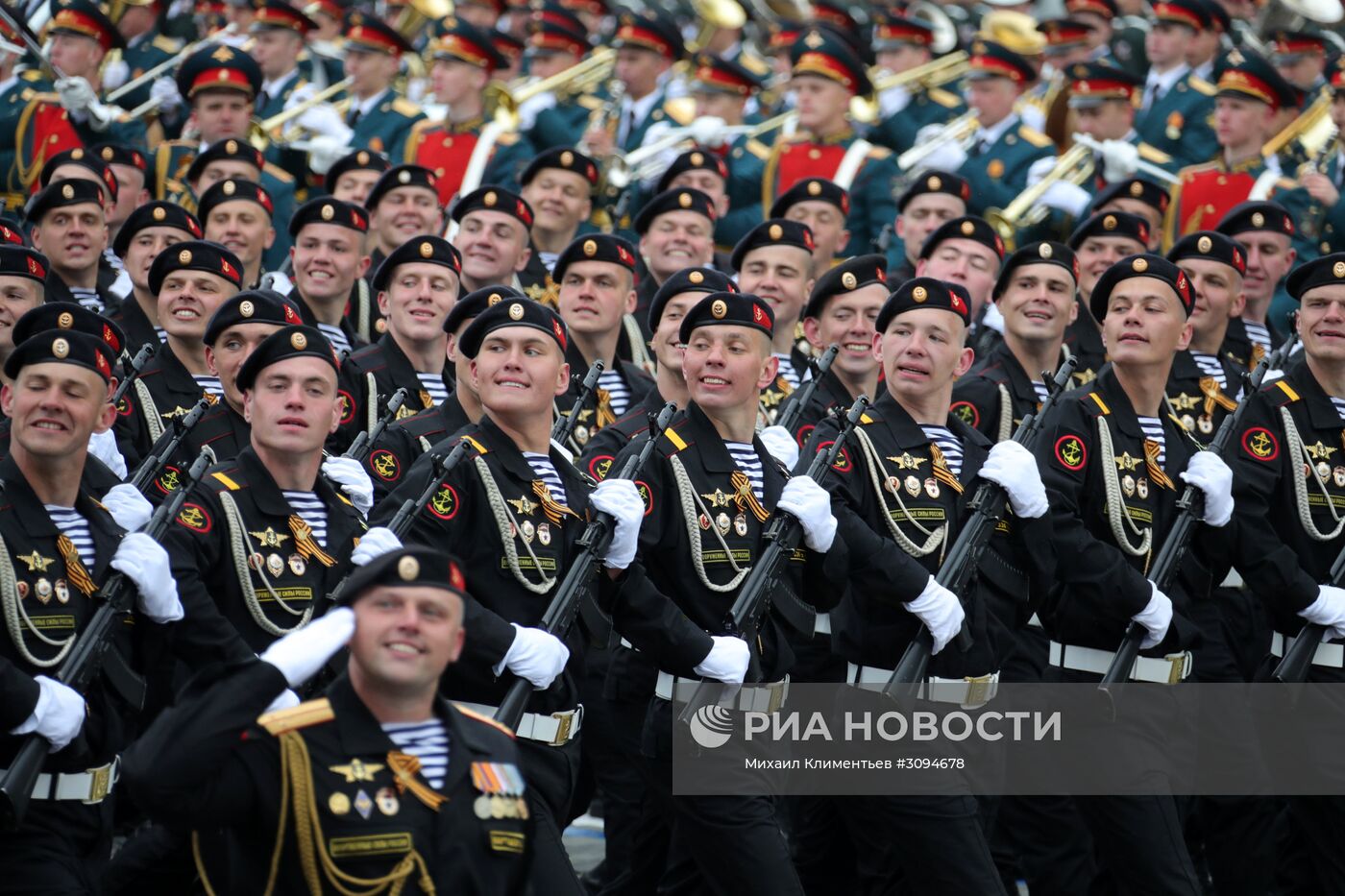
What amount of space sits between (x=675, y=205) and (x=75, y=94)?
16.5 feet

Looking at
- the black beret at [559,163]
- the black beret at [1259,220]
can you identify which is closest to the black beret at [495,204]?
the black beret at [559,163]

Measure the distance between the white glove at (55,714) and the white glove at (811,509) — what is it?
8.35ft

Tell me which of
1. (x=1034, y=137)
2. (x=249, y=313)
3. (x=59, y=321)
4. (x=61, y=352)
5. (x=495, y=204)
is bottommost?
(x=1034, y=137)

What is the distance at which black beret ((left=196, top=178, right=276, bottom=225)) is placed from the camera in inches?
449

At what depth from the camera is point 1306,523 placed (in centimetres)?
874

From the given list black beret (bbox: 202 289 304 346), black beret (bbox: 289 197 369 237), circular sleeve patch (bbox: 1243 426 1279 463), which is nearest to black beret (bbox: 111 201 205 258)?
black beret (bbox: 289 197 369 237)

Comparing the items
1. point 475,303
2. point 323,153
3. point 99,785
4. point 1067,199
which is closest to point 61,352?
point 99,785

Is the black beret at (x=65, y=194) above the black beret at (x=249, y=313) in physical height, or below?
below

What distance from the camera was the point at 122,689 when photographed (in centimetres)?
666

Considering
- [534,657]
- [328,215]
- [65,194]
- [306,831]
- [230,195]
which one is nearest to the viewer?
[306,831]

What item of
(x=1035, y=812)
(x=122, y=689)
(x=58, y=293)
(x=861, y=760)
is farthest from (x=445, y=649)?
(x=58, y=293)

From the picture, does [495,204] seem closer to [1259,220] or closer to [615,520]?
[1259,220]

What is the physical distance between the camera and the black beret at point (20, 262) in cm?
919

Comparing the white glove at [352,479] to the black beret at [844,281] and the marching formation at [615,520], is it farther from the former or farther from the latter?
the black beret at [844,281]
